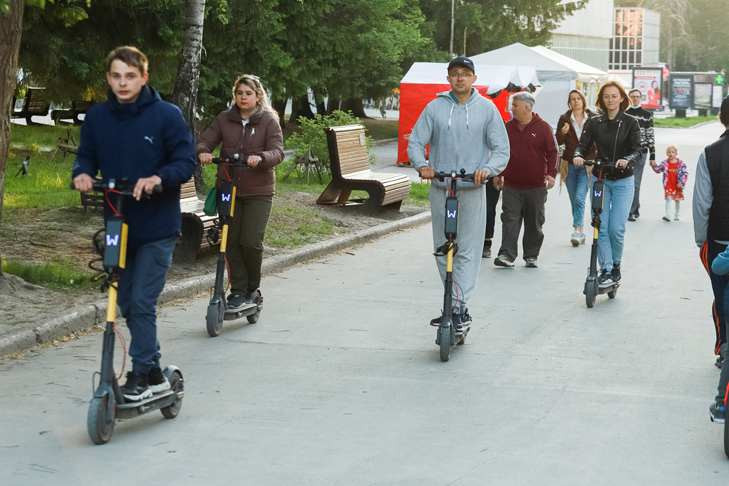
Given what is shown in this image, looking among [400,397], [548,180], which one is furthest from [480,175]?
[548,180]

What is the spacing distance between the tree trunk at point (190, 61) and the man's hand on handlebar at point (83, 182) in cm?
884

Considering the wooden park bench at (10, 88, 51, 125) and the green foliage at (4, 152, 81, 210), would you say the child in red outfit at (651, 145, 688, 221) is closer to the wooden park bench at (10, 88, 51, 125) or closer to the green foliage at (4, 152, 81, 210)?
the green foliage at (4, 152, 81, 210)

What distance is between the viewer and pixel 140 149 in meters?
6.55

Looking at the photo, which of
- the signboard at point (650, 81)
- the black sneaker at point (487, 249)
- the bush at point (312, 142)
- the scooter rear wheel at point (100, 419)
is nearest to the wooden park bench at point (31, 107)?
the bush at point (312, 142)

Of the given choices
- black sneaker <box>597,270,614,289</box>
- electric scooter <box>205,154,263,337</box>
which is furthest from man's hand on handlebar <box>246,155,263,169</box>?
black sneaker <box>597,270,614,289</box>

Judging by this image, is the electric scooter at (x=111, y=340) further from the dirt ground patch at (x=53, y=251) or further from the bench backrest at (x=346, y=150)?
the bench backrest at (x=346, y=150)

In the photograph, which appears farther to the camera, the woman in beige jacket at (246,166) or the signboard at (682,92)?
the signboard at (682,92)

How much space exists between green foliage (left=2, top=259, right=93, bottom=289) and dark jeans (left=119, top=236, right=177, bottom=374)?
376 cm

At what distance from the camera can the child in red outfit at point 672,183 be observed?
1902cm

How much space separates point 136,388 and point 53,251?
5541mm

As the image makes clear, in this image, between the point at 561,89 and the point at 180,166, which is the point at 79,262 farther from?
the point at 561,89

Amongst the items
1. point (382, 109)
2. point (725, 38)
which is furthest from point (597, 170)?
point (725, 38)

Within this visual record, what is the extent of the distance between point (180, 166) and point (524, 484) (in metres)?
2.20

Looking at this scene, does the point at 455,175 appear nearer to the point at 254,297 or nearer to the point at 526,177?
the point at 254,297
